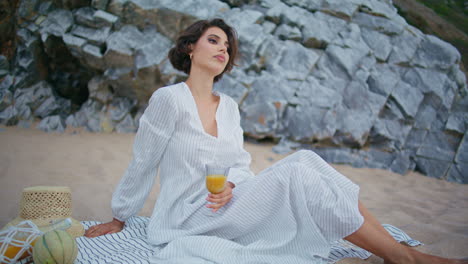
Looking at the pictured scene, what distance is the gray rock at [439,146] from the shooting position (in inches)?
220

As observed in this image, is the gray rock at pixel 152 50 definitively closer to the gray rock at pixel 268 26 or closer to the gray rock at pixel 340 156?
the gray rock at pixel 268 26

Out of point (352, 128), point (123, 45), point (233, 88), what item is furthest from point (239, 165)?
point (123, 45)

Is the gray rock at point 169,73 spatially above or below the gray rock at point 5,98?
above

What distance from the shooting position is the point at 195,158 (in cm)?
210

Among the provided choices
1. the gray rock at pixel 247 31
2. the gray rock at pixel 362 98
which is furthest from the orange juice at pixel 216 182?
the gray rock at pixel 362 98

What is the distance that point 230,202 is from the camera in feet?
6.22

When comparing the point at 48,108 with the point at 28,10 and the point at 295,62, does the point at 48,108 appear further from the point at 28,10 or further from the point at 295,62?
the point at 295,62

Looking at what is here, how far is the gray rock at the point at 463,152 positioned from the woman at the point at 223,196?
4.63 meters

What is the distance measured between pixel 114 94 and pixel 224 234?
4.92 m

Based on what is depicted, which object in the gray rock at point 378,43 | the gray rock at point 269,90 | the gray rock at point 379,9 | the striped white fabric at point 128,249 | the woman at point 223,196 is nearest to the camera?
the woman at point 223,196

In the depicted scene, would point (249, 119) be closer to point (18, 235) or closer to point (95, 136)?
point (95, 136)

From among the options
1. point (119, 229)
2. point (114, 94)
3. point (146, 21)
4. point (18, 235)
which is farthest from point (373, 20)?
point (18, 235)

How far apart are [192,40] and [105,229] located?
1.53 meters

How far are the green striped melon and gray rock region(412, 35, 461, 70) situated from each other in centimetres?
646
